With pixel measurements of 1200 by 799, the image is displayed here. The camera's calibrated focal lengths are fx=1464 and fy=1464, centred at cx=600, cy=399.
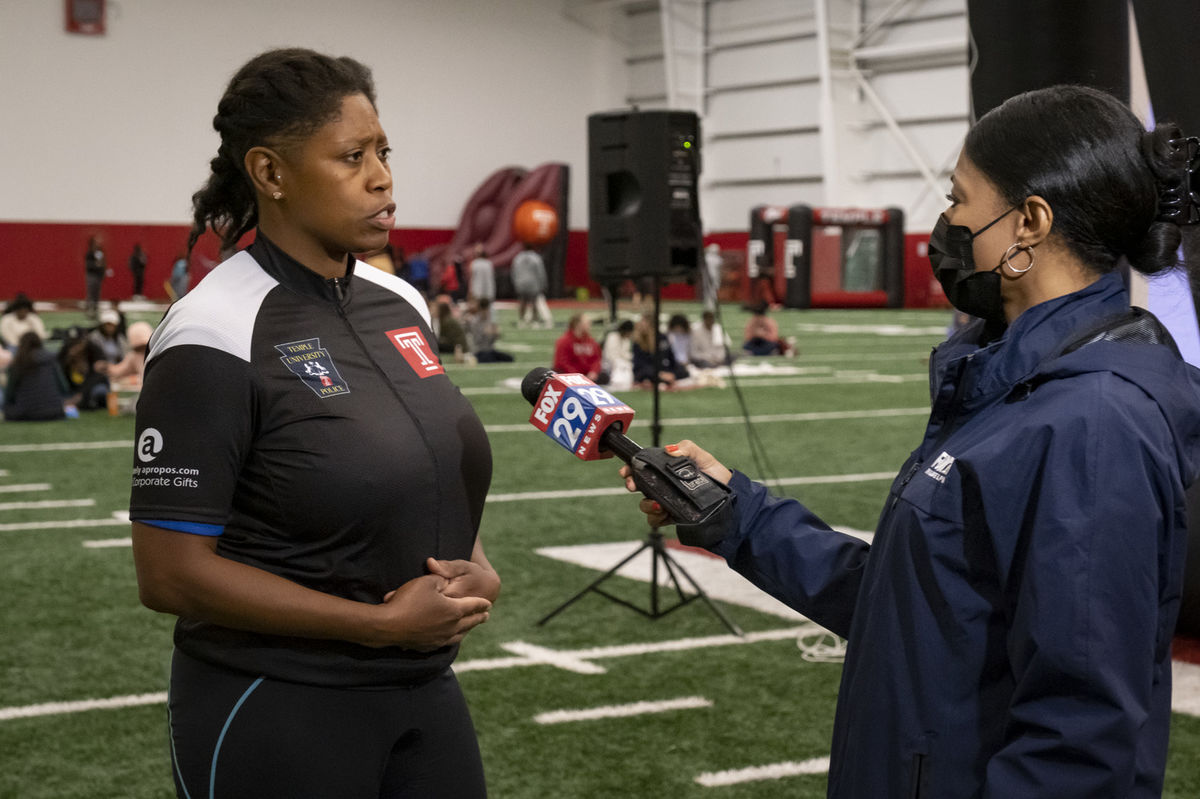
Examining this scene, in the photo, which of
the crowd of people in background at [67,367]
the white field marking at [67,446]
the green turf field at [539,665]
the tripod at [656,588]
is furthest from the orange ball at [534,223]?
the tripod at [656,588]

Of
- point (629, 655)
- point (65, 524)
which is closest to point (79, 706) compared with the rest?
point (629, 655)

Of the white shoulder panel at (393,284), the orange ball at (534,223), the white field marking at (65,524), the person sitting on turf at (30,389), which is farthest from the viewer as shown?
the orange ball at (534,223)

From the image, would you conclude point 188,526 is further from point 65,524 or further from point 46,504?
point 46,504

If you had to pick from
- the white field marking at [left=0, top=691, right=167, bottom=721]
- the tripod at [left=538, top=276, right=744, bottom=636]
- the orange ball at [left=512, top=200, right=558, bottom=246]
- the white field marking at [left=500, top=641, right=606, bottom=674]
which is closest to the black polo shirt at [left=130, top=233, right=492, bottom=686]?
the white field marking at [left=0, top=691, right=167, bottom=721]

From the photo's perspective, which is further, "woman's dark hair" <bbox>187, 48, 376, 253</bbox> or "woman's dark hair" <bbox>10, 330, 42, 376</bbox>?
"woman's dark hair" <bbox>10, 330, 42, 376</bbox>

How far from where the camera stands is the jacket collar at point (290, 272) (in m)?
2.41

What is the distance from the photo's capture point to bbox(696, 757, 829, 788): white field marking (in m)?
4.82

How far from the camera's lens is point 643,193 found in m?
7.08

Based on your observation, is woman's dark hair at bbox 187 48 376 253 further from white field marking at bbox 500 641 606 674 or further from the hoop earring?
white field marking at bbox 500 641 606 674

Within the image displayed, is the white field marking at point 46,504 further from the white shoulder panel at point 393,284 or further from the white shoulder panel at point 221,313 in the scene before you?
the white shoulder panel at point 221,313

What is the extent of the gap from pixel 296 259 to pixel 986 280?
1.11m

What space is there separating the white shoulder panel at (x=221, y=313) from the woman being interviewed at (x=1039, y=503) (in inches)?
40.2

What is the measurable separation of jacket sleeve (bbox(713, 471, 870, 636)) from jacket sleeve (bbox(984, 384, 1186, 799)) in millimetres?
532

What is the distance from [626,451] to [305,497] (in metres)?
0.51
